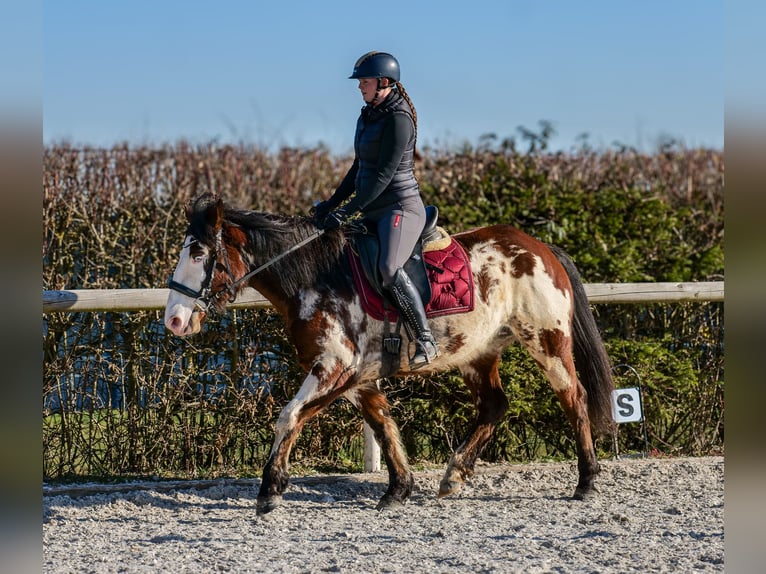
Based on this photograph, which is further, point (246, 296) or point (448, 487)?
point (246, 296)

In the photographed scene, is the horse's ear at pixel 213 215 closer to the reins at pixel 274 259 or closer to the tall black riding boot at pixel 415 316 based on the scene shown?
the reins at pixel 274 259

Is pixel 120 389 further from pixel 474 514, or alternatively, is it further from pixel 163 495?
pixel 474 514

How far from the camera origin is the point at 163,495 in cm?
614

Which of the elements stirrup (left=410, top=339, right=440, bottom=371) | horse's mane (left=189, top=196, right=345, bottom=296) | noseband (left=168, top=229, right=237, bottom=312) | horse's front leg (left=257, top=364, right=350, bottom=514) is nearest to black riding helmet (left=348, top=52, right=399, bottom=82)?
horse's mane (left=189, top=196, right=345, bottom=296)

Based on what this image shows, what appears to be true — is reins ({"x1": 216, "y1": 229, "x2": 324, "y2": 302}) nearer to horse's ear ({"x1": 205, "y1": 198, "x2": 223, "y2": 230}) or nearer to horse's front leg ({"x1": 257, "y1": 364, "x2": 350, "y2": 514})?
horse's ear ({"x1": 205, "y1": 198, "x2": 223, "y2": 230})

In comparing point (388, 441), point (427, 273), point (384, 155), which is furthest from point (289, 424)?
point (384, 155)

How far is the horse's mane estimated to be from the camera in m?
5.68

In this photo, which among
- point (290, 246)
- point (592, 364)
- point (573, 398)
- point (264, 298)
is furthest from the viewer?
point (264, 298)

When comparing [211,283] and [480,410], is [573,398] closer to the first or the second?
[480,410]

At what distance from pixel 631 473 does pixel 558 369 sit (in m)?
1.23

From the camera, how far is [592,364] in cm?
633

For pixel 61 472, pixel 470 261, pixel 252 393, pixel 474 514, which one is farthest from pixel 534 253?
pixel 61 472

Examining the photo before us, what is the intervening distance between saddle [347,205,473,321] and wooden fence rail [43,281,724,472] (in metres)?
0.99

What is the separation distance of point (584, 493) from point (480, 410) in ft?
2.85
